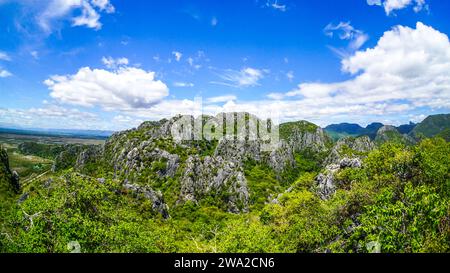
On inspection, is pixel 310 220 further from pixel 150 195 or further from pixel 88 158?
pixel 88 158

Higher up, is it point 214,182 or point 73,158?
point 73,158

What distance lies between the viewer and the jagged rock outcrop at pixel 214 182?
11350 centimetres

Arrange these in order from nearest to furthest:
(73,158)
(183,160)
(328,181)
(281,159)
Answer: (328,181), (183,160), (73,158), (281,159)

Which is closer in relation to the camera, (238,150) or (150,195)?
(150,195)

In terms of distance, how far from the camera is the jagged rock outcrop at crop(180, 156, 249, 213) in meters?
114

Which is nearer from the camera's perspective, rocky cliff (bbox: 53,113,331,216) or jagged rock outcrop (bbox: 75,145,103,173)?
rocky cliff (bbox: 53,113,331,216)

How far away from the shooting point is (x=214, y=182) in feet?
394

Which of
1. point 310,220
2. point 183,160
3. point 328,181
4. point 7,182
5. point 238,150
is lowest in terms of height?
point 7,182

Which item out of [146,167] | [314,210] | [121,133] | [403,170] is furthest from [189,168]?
[403,170]

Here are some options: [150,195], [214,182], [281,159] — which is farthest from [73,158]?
[150,195]

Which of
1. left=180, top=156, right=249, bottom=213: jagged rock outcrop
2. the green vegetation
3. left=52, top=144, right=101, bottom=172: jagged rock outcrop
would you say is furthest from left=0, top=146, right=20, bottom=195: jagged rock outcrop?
the green vegetation

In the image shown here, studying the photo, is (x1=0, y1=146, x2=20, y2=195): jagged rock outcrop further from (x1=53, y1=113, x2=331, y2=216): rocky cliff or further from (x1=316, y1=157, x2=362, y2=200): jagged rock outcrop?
(x1=316, y1=157, x2=362, y2=200): jagged rock outcrop

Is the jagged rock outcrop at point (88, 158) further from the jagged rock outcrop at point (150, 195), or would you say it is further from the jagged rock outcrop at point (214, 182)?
the jagged rock outcrop at point (150, 195)
